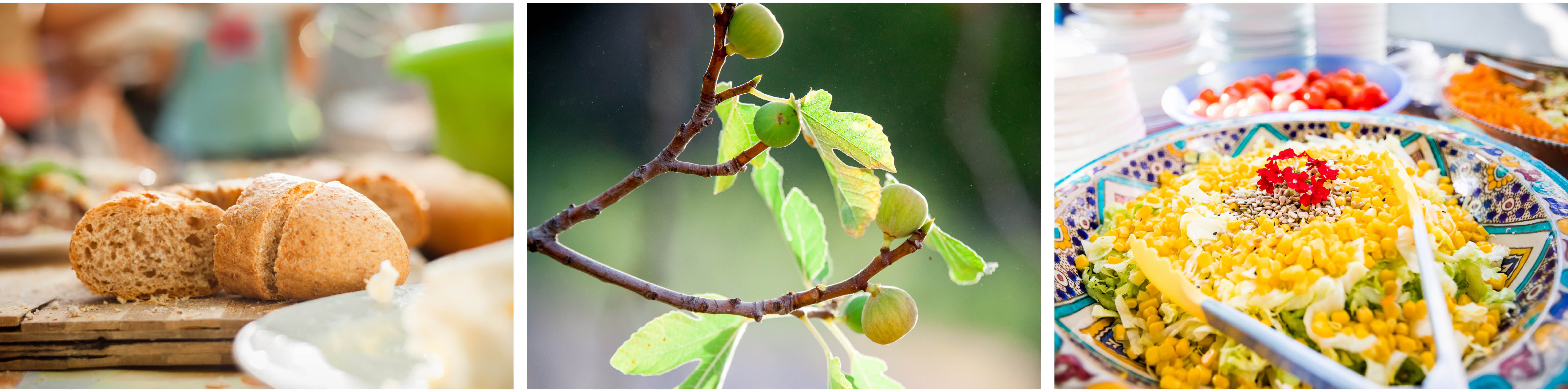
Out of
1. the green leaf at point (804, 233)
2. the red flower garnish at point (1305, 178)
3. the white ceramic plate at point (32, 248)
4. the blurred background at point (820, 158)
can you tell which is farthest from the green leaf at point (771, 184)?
the white ceramic plate at point (32, 248)

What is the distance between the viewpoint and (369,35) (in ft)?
2.75

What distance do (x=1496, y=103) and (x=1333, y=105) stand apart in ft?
0.47

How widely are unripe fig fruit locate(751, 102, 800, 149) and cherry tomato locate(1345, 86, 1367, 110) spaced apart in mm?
650

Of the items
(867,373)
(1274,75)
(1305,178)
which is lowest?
(867,373)

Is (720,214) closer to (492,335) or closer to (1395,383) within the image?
(492,335)

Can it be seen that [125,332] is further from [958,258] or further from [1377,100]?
[1377,100]

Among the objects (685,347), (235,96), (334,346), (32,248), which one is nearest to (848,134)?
(685,347)

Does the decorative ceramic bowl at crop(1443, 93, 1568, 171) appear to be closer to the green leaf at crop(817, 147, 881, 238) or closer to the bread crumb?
the green leaf at crop(817, 147, 881, 238)

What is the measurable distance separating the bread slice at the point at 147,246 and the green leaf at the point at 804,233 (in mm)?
297

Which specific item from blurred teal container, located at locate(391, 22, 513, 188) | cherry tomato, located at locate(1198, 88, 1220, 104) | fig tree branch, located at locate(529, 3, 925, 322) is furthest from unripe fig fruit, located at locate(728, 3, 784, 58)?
cherry tomato, located at locate(1198, 88, 1220, 104)

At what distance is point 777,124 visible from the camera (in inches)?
10.8

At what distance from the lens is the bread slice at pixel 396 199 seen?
1.46 ft

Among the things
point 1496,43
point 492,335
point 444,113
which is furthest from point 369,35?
point 1496,43

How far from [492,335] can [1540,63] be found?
0.98 metres
